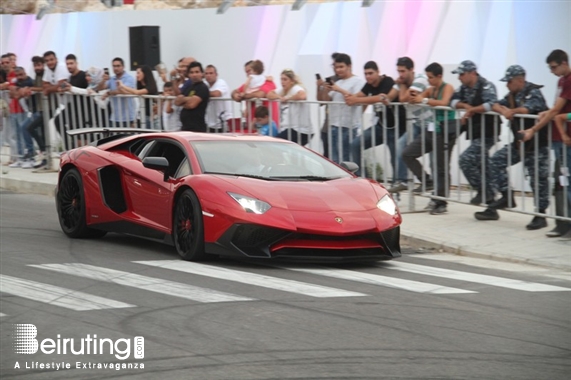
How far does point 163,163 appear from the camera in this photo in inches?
438

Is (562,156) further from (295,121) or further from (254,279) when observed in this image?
(295,121)

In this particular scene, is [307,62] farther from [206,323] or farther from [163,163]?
[206,323]

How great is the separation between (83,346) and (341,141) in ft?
26.6

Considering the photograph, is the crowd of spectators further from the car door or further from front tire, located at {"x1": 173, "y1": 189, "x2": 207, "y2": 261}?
front tire, located at {"x1": 173, "y1": 189, "x2": 207, "y2": 261}

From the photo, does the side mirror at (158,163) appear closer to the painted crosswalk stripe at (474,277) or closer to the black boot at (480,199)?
the painted crosswalk stripe at (474,277)

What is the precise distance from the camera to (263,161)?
11.2 m

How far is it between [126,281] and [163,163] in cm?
184

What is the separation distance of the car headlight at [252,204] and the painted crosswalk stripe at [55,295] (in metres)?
1.86

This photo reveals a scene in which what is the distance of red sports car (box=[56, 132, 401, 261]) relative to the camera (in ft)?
33.5

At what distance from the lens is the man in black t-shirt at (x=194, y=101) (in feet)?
53.3

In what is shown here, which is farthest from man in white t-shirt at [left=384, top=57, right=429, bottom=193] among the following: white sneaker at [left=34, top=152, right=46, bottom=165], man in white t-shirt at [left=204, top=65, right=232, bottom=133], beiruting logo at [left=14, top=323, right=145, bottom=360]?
white sneaker at [left=34, top=152, right=46, bottom=165]

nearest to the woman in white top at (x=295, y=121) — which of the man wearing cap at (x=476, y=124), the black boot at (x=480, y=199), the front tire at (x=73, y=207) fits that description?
the man wearing cap at (x=476, y=124)

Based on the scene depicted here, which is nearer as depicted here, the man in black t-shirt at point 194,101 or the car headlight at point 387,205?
the car headlight at point 387,205

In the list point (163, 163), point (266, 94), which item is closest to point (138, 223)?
point (163, 163)
